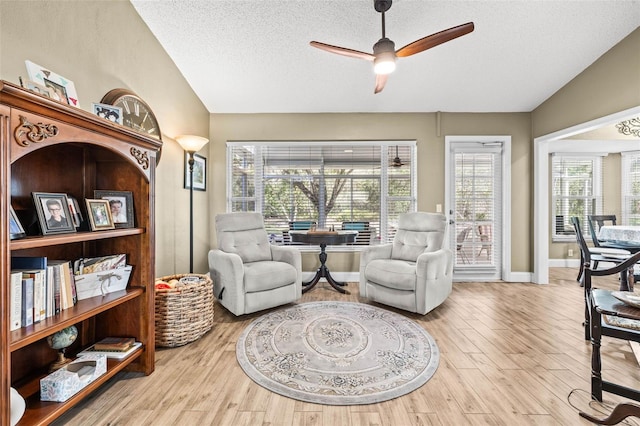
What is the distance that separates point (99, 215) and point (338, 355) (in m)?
1.80

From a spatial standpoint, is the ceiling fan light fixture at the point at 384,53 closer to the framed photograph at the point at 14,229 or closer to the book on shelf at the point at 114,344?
the framed photograph at the point at 14,229

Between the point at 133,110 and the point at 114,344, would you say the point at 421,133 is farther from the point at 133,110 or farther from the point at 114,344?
the point at 114,344

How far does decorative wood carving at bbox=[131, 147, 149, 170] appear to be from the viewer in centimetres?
171

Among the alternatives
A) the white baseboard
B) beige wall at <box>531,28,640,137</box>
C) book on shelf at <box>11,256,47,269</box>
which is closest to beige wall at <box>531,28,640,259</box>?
beige wall at <box>531,28,640,137</box>

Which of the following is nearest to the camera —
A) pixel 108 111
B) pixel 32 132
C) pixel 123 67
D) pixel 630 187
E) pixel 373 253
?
pixel 32 132

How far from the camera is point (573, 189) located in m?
5.21

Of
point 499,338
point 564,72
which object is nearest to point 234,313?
point 499,338

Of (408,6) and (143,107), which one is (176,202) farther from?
(408,6)

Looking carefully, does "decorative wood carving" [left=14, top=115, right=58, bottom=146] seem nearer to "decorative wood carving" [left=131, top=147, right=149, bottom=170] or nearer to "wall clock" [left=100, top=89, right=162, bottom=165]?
"decorative wood carving" [left=131, top=147, right=149, bottom=170]

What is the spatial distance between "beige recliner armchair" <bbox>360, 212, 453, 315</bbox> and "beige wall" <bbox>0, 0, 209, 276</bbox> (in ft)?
7.26

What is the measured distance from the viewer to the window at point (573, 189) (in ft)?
17.0

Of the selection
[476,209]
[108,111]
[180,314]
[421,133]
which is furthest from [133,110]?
[476,209]

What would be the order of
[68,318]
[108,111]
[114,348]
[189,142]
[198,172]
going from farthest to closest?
[198,172] < [189,142] < [108,111] < [114,348] < [68,318]

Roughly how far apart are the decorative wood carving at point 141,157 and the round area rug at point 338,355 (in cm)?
149
